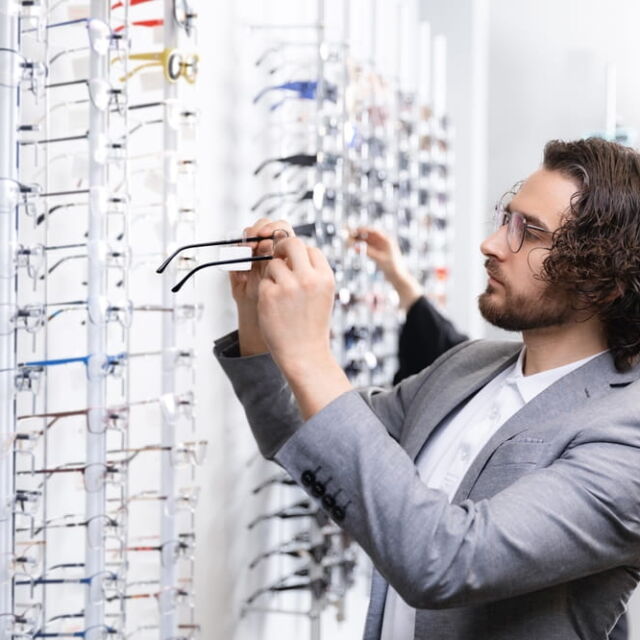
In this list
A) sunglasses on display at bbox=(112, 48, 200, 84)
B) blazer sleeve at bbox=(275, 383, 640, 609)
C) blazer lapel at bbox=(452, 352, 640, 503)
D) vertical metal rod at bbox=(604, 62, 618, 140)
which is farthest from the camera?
vertical metal rod at bbox=(604, 62, 618, 140)

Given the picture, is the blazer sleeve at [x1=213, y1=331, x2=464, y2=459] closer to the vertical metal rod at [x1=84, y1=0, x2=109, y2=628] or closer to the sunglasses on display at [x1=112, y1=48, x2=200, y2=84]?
the vertical metal rod at [x1=84, y1=0, x2=109, y2=628]

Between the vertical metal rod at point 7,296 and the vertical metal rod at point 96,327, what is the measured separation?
19cm

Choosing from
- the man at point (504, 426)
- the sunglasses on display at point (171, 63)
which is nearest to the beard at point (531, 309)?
the man at point (504, 426)

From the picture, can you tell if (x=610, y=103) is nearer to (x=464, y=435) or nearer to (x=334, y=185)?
(x=334, y=185)

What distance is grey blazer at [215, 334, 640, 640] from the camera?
4.08 feet

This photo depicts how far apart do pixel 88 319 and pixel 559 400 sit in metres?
0.84

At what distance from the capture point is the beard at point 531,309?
1.59 metres

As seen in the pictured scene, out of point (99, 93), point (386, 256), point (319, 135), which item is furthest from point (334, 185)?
point (99, 93)

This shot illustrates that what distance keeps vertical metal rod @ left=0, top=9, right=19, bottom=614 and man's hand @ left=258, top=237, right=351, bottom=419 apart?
1.94 ft

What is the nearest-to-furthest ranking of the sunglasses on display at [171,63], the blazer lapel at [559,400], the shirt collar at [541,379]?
the blazer lapel at [559,400]
the shirt collar at [541,379]
the sunglasses on display at [171,63]

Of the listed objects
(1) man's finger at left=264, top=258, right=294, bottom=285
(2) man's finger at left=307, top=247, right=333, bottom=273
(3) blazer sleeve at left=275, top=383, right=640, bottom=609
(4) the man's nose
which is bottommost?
(3) blazer sleeve at left=275, top=383, right=640, bottom=609

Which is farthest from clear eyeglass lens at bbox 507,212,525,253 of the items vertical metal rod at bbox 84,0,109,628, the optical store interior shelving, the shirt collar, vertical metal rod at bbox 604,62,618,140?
vertical metal rod at bbox 604,62,618,140

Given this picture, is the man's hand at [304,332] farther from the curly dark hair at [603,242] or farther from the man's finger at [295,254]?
the curly dark hair at [603,242]

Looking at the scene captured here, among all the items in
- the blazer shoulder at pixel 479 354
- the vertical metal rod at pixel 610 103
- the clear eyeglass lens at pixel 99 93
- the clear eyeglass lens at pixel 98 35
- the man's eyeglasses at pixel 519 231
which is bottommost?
the blazer shoulder at pixel 479 354
